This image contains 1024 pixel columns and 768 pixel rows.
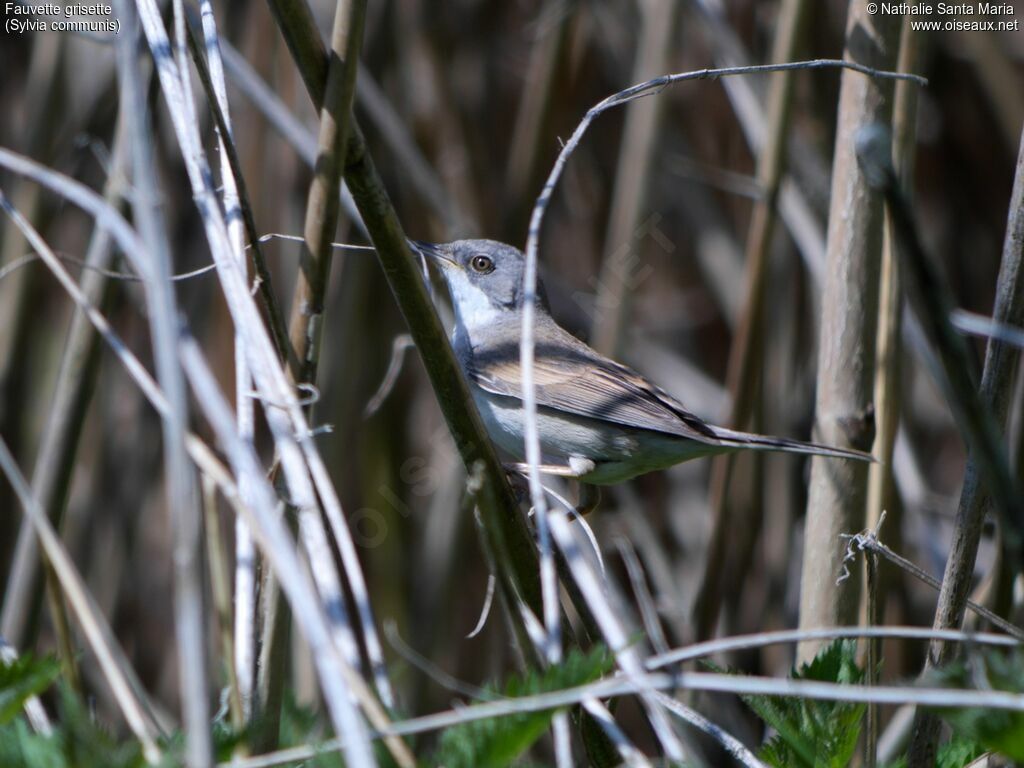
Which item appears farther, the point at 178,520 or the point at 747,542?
the point at 747,542

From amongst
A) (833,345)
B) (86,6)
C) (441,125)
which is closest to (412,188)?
(441,125)

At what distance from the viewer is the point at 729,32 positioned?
354cm

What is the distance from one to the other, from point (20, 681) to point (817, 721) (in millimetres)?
1074

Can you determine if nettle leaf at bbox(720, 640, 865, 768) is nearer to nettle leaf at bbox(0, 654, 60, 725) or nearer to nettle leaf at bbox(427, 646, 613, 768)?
nettle leaf at bbox(427, 646, 613, 768)

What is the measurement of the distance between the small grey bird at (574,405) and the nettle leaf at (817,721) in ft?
3.70

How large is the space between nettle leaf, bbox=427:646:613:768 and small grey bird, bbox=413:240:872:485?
1.49 m

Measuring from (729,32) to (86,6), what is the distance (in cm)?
227

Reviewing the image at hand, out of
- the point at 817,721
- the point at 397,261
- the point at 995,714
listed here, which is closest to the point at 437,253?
the point at 397,261

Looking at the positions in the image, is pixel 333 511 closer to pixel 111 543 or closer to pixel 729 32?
pixel 729 32

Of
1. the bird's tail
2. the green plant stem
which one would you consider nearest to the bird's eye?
the bird's tail

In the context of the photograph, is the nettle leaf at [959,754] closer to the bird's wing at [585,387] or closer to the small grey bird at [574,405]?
the small grey bird at [574,405]

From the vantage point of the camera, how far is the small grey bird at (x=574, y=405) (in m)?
2.85

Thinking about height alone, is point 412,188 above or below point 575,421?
above

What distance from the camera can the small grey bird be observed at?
285 centimetres
